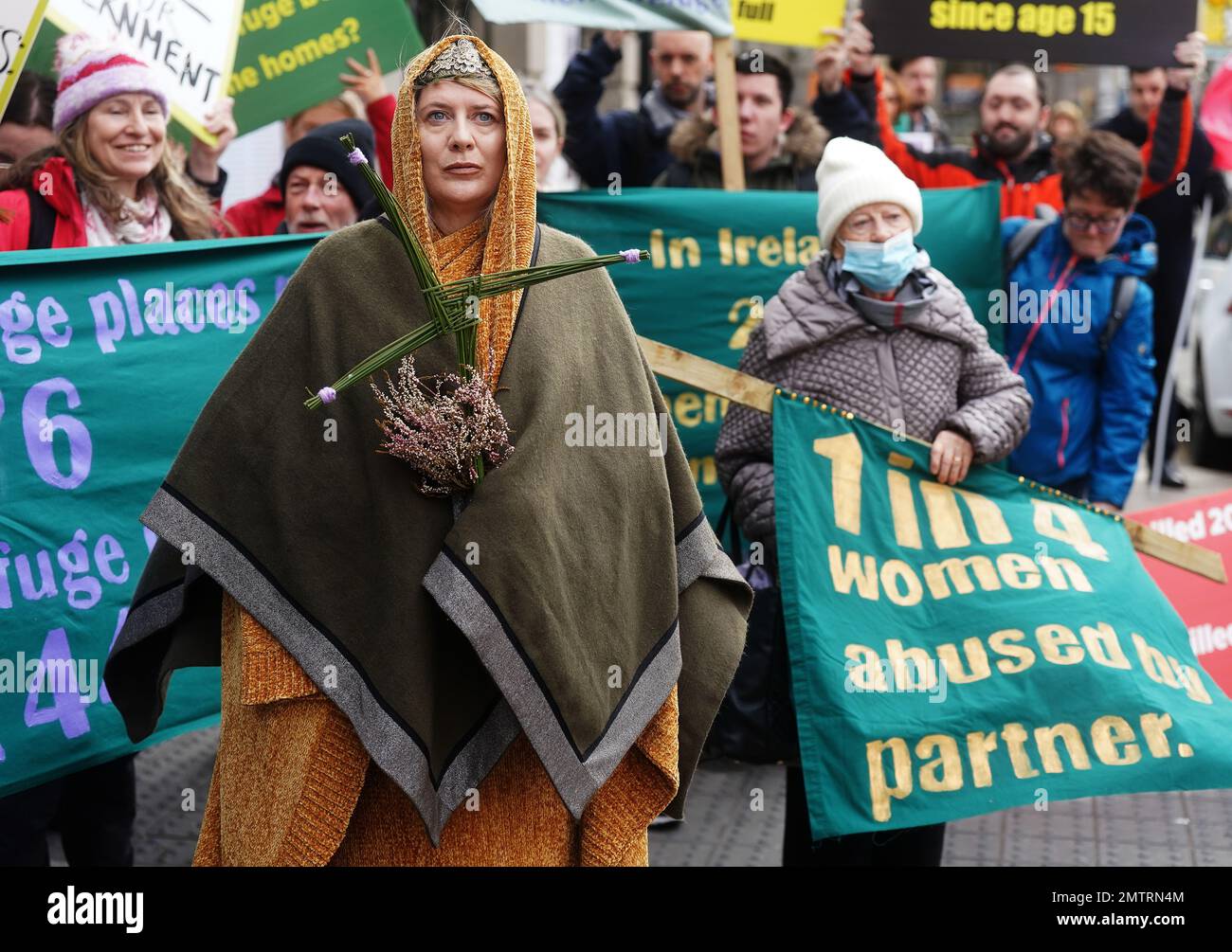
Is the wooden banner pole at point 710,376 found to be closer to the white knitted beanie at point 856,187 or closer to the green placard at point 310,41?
the white knitted beanie at point 856,187

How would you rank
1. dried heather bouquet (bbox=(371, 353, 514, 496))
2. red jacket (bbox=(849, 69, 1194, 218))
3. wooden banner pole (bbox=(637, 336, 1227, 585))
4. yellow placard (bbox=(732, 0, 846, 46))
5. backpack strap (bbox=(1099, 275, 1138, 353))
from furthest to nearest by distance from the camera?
yellow placard (bbox=(732, 0, 846, 46)) < red jacket (bbox=(849, 69, 1194, 218)) < backpack strap (bbox=(1099, 275, 1138, 353)) < wooden banner pole (bbox=(637, 336, 1227, 585)) < dried heather bouquet (bbox=(371, 353, 514, 496))

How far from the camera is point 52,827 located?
4.91m

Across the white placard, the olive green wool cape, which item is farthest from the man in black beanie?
the olive green wool cape

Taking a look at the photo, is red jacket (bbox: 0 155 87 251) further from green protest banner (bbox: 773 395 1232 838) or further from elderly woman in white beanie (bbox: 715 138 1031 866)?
green protest banner (bbox: 773 395 1232 838)

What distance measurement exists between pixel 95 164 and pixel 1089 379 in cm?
312

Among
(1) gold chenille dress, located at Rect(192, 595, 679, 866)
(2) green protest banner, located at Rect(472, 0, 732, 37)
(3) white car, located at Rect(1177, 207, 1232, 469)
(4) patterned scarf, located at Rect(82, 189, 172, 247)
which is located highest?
(2) green protest banner, located at Rect(472, 0, 732, 37)

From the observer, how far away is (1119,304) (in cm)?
526

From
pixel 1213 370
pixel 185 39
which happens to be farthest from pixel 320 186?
pixel 1213 370

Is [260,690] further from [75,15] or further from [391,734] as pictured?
[75,15]

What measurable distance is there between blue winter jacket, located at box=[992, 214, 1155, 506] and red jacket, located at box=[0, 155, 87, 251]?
2968 mm

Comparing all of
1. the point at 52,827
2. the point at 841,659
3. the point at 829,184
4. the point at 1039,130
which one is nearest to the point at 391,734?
the point at 841,659

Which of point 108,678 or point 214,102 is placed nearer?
point 108,678

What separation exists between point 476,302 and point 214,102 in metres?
2.89

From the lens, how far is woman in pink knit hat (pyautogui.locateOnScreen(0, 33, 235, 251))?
4.37 metres
